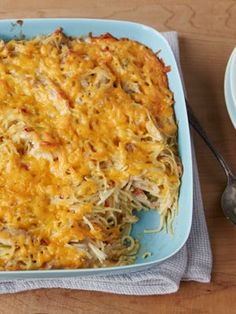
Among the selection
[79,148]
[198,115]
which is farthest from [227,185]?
[79,148]

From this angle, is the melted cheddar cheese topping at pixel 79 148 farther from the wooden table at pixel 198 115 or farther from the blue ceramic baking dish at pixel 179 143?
the wooden table at pixel 198 115

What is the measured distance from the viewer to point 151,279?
53.8 inches

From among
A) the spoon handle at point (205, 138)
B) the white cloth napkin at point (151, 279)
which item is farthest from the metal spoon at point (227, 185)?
the white cloth napkin at point (151, 279)

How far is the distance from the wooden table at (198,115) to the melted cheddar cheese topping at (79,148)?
0.15m

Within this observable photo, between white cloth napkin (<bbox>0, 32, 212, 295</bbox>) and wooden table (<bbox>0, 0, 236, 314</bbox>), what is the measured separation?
31 millimetres

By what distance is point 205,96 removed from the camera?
1.73 m

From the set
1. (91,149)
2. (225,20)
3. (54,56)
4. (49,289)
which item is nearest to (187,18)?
(225,20)

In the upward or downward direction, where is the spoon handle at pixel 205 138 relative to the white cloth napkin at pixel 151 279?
upward

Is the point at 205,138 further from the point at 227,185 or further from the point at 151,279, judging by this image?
the point at 151,279

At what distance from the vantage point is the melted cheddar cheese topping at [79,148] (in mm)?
1280

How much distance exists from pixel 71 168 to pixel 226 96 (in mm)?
578

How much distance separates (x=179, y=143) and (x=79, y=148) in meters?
0.28

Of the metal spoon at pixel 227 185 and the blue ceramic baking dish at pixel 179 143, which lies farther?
the metal spoon at pixel 227 185

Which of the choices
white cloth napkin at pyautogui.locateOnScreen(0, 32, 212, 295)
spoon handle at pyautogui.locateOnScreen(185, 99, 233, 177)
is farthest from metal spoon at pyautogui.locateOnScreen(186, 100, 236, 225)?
white cloth napkin at pyautogui.locateOnScreen(0, 32, 212, 295)
